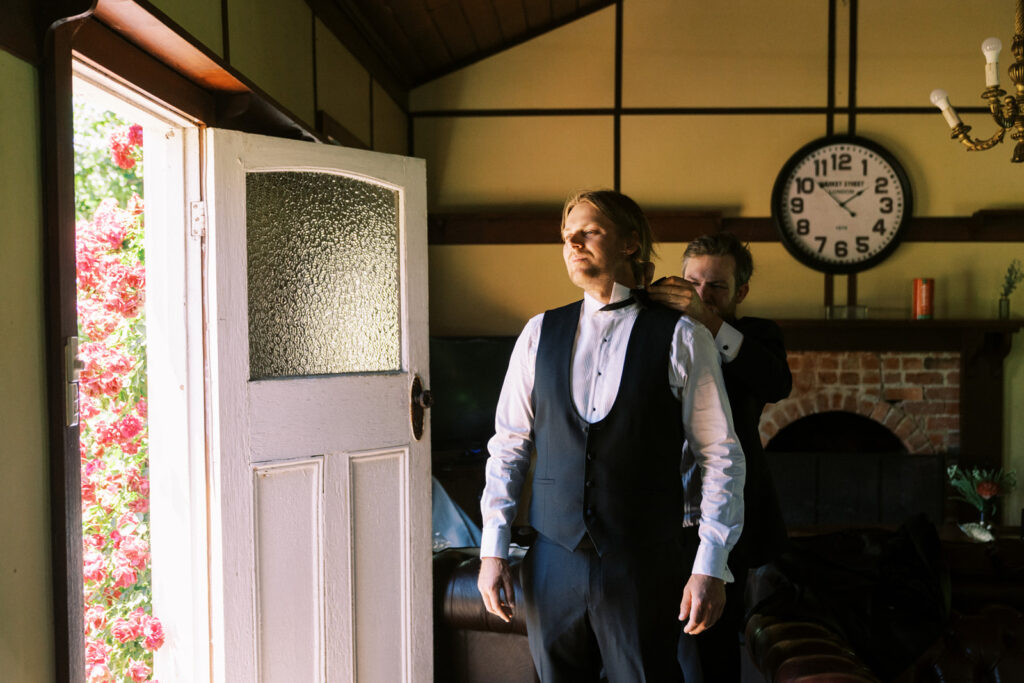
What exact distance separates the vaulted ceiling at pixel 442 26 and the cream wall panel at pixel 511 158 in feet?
1.23

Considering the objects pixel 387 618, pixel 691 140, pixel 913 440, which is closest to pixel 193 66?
pixel 387 618

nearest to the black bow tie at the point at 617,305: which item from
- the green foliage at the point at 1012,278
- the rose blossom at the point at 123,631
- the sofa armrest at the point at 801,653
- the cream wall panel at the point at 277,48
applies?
the sofa armrest at the point at 801,653

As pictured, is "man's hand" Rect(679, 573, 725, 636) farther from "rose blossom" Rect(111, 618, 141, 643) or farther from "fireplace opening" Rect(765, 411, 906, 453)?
"fireplace opening" Rect(765, 411, 906, 453)

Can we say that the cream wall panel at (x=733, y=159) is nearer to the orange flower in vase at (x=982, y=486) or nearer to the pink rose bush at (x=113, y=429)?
the orange flower in vase at (x=982, y=486)

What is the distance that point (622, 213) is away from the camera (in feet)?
5.26

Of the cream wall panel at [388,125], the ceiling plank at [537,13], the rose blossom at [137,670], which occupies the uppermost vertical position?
the ceiling plank at [537,13]

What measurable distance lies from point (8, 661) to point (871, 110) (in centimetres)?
485

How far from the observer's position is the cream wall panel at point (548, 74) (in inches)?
184

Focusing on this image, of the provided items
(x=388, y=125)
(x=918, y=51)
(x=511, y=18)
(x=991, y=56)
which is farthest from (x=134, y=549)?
(x=918, y=51)

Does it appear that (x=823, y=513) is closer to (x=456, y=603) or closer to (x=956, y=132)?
(x=956, y=132)

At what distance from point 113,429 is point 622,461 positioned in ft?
7.09

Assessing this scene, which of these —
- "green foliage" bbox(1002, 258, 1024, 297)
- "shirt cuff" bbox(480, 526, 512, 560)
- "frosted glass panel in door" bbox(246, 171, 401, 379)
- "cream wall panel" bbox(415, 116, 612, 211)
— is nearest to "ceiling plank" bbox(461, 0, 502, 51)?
"cream wall panel" bbox(415, 116, 612, 211)

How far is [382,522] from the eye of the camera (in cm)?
248

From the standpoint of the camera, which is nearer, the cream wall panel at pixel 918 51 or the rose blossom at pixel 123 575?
the rose blossom at pixel 123 575
